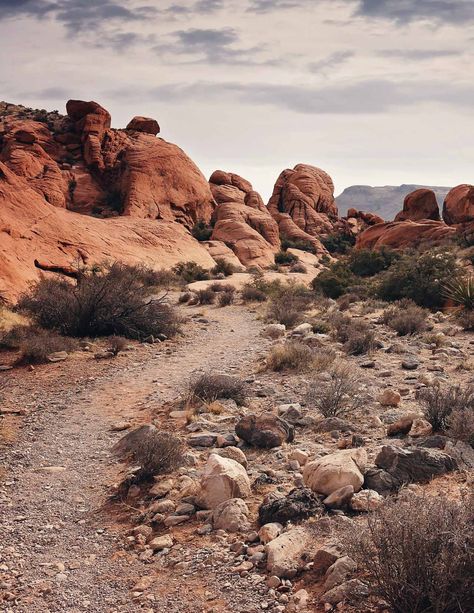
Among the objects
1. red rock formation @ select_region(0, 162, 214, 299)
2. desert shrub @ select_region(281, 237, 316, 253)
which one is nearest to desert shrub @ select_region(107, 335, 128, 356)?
red rock formation @ select_region(0, 162, 214, 299)

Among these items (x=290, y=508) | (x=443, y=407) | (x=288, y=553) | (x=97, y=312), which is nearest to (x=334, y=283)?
(x=97, y=312)

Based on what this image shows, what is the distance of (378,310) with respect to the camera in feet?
64.0

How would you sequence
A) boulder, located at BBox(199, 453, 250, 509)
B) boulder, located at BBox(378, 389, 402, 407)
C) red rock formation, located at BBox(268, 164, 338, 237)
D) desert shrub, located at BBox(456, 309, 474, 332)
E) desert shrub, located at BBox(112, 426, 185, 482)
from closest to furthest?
Result: boulder, located at BBox(199, 453, 250, 509) < desert shrub, located at BBox(112, 426, 185, 482) < boulder, located at BBox(378, 389, 402, 407) < desert shrub, located at BBox(456, 309, 474, 332) < red rock formation, located at BBox(268, 164, 338, 237)

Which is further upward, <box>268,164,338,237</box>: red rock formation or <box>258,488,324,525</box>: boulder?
<box>268,164,338,237</box>: red rock formation

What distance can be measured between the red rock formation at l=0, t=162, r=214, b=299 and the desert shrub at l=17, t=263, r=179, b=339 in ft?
11.2

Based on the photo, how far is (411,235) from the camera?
1639 inches

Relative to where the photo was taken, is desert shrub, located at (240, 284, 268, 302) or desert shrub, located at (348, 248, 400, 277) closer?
desert shrub, located at (240, 284, 268, 302)

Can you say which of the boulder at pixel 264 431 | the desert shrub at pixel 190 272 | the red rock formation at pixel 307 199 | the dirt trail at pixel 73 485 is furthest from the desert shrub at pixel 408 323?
the red rock formation at pixel 307 199

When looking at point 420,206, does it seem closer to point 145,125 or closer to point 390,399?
point 145,125

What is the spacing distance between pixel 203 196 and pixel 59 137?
1337cm

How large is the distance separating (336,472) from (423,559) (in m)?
1.76

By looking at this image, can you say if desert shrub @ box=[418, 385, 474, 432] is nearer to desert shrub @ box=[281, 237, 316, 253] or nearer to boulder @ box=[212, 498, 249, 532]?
boulder @ box=[212, 498, 249, 532]

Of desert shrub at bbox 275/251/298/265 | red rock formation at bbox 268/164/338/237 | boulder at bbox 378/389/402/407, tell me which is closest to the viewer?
boulder at bbox 378/389/402/407

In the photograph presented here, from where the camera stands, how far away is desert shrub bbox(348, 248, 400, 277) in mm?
32344
